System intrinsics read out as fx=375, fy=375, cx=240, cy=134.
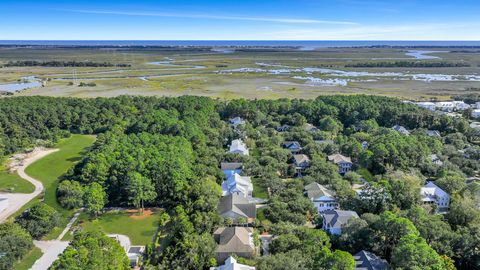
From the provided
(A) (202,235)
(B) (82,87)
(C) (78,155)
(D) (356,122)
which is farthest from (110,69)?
(A) (202,235)

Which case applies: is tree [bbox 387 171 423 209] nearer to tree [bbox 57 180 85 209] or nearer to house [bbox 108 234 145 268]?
house [bbox 108 234 145 268]

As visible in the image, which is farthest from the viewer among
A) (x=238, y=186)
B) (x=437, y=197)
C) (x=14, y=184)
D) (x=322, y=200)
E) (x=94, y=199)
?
(x=14, y=184)

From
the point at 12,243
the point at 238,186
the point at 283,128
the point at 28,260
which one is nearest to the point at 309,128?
the point at 283,128

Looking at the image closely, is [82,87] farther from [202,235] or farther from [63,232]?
[202,235]

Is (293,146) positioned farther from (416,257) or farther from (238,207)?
(416,257)

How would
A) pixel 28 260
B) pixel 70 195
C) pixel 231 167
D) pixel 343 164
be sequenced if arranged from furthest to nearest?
pixel 343 164 < pixel 231 167 < pixel 70 195 < pixel 28 260

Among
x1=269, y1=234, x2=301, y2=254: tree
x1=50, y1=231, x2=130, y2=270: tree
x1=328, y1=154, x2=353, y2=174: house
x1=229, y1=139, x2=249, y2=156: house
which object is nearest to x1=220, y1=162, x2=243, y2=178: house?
x1=229, y1=139, x2=249, y2=156: house
